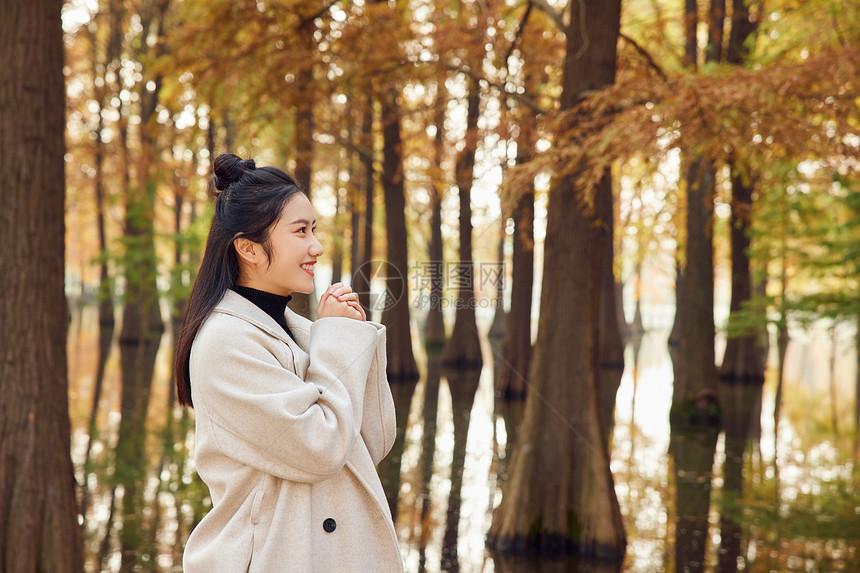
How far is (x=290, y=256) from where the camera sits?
203 cm

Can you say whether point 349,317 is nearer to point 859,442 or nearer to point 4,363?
point 4,363

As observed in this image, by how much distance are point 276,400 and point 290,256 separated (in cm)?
37

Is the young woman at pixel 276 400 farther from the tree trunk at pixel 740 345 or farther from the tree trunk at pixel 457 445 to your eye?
the tree trunk at pixel 740 345

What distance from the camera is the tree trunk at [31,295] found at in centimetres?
471

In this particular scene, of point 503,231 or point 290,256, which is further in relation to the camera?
point 503,231

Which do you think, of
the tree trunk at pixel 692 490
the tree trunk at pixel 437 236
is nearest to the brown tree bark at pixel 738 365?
the tree trunk at pixel 692 490

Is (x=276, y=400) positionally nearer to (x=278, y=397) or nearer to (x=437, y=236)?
(x=278, y=397)

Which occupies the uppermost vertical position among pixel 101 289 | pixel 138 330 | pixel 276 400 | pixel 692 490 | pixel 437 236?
pixel 437 236

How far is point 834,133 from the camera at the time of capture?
229 inches

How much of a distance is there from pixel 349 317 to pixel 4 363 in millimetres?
3493

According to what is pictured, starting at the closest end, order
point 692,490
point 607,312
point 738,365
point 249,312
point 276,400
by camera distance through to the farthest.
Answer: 1. point 276,400
2. point 249,312
3. point 692,490
4. point 738,365
5. point 607,312

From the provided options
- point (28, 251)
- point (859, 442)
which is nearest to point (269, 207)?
point (28, 251)

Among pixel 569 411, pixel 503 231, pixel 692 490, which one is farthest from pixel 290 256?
pixel 692 490

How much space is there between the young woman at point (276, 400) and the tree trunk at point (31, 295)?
3.09 m
